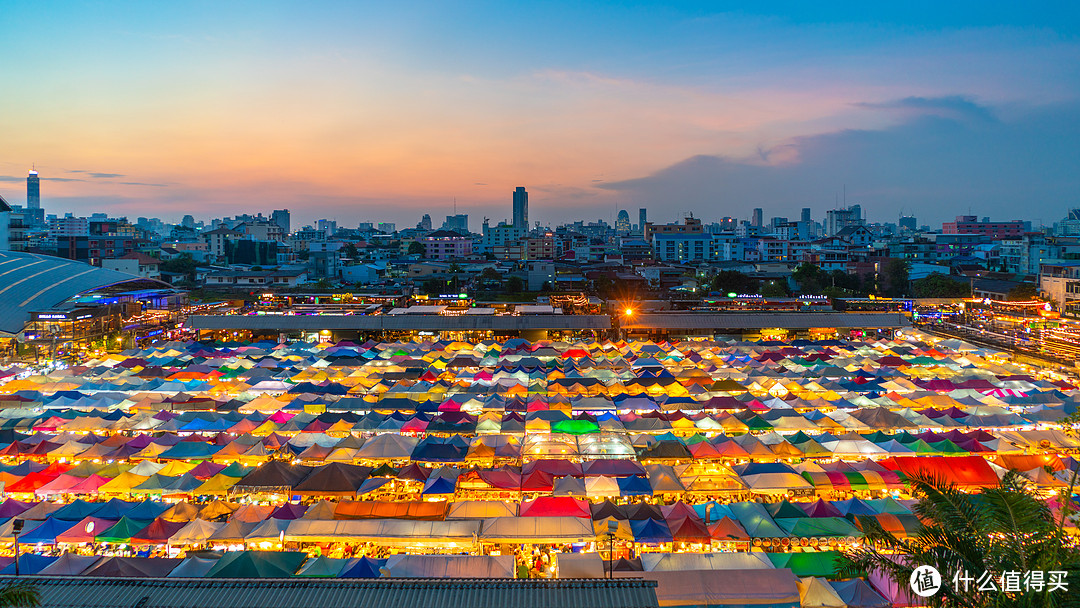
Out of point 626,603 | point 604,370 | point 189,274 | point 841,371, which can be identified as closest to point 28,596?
point 626,603

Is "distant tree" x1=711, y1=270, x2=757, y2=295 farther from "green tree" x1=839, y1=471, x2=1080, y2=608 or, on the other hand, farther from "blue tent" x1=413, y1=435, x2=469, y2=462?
"green tree" x1=839, y1=471, x2=1080, y2=608

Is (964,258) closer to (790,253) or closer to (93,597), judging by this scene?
(790,253)

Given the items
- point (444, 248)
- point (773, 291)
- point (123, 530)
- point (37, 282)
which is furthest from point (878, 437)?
point (444, 248)

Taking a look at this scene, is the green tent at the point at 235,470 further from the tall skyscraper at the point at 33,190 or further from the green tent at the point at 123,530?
the tall skyscraper at the point at 33,190

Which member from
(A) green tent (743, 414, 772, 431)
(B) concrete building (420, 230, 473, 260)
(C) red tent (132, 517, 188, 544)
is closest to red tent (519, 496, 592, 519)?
(C) red tent (132, 517, 188, 544)

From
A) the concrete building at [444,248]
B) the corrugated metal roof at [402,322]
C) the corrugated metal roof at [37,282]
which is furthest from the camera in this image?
the concrete building at [444,248]

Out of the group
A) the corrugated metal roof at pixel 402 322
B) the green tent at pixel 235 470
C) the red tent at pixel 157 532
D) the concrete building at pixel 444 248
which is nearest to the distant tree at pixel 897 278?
the corrugated metal roof at pixel 402 322
